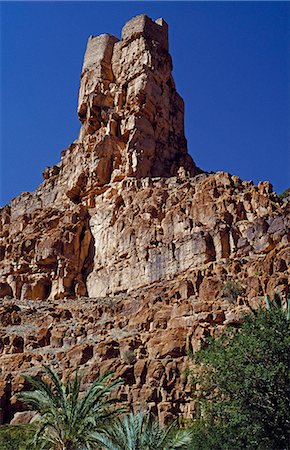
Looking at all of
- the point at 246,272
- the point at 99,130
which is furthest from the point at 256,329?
the point at 99,130

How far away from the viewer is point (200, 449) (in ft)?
83.3

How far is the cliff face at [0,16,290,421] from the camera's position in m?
40.5

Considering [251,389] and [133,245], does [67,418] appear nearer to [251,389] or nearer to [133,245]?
[251,389]

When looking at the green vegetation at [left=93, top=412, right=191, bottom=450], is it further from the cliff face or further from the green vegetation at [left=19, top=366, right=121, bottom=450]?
the cliff face

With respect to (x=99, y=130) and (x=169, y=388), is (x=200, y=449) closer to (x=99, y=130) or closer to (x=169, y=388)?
(x=169, y=388)

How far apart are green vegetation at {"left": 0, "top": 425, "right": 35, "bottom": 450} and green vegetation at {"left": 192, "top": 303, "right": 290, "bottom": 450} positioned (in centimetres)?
924

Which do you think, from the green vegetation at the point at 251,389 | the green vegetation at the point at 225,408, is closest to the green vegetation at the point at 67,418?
the green vegetation at the point at 225,408

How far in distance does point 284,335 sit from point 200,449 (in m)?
5.90

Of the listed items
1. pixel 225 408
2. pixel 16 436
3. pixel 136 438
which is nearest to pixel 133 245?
pixel 16 436

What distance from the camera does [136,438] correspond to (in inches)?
994

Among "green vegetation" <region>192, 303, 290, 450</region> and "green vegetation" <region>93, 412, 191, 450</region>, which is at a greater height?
→ "green vegetation" <region>192, 303, 290, 450</region>

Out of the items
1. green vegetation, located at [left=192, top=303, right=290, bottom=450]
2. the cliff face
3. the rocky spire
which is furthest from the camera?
the rocky spire

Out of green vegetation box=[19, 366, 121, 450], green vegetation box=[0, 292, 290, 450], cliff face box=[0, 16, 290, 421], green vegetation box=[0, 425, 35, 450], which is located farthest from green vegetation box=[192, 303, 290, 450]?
cliff face box=[0, 16, 290, 421]

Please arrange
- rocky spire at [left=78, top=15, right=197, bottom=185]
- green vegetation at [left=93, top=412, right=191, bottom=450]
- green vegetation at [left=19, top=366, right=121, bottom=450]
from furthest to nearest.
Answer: rocky spire at [left=78, top=15, right=197, bottom=185]
green vegetation at [left=19, top=366, right=121, bottom=450]
green vegetation at [left=93, top=412, right=191, bottom=450]
